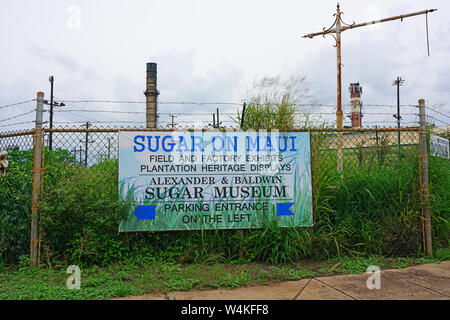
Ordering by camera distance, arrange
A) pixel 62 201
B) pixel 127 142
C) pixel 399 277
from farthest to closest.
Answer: pixel 127 142 < pixel 62 201 < pixel 399 277

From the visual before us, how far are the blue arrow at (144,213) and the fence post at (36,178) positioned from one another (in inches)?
47.5

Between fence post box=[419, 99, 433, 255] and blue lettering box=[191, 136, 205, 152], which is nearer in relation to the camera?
blue lettering box=[191, 136, 205, 152]

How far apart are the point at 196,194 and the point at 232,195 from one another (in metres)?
0.48

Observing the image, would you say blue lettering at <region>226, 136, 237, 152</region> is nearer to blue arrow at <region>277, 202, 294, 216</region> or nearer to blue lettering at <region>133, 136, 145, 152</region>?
blue arrow at <region>277, 202, 294, 216</region>

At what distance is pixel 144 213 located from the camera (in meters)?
4.35

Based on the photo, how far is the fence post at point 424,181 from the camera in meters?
4.73

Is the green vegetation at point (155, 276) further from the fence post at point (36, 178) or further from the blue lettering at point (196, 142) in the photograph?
the blue lettering at point (196, 142)

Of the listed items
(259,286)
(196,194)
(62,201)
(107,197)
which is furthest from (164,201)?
(259,286)

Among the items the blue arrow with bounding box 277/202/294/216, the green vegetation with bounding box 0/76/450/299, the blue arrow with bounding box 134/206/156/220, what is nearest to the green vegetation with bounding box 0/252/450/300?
the green vegetation with bounding box 0/76/450/299

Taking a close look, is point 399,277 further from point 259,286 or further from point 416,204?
point 259,286

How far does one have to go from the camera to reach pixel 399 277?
12.7ft

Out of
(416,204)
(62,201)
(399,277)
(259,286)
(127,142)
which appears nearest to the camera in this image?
(259,286)

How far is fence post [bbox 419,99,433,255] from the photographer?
15.5 ft

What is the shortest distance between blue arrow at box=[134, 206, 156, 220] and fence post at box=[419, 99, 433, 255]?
3.72m
